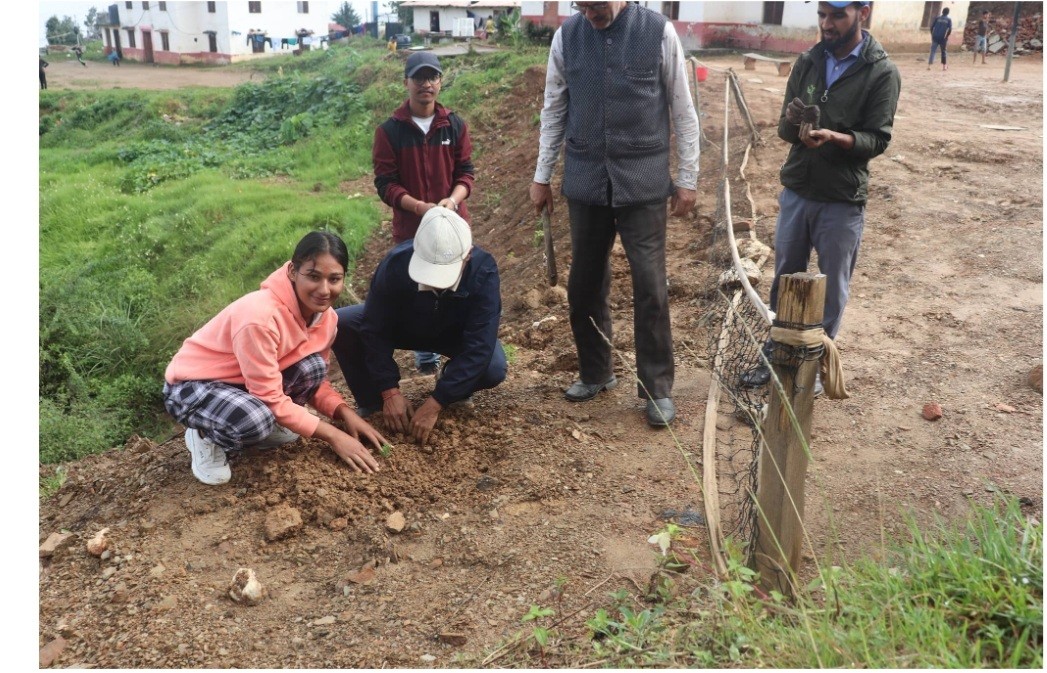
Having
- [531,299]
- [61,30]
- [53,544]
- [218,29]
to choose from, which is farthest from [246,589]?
[61,30]

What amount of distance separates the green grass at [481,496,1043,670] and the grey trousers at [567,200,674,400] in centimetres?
135

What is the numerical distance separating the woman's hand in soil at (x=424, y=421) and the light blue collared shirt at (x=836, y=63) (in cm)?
220

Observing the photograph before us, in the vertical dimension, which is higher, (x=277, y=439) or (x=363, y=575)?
(x=277, y=439)

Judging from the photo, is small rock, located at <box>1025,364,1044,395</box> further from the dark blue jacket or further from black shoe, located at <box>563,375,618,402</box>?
the dark blue jacket

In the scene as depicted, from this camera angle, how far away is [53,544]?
342cm

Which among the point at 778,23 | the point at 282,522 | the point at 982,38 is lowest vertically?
the point at 282,522

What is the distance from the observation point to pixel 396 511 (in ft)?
11.1

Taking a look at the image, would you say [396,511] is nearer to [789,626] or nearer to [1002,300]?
[789,626]

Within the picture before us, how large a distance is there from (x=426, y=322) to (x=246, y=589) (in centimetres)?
138

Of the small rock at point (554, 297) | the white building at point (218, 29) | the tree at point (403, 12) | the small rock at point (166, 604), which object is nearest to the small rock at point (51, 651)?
the small rock at point (166, 604)

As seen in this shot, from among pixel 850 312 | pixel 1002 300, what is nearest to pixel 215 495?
pixel 850 312

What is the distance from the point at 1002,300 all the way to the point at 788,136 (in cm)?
220

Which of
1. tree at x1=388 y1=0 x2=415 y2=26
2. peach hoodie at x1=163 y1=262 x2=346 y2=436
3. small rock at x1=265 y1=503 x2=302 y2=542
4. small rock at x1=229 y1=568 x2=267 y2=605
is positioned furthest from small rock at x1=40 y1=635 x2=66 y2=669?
tree at x1=388 y1=0 x2=415 y2=26

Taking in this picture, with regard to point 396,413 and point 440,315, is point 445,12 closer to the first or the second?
point 440,315
